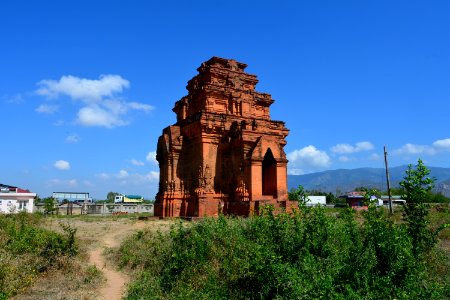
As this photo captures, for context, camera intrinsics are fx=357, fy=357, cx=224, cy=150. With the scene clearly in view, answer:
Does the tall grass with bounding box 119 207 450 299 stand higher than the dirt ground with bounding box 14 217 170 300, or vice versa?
the tall grass with bounding box 119 207 450 299

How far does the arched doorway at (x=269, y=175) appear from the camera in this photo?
19.5 m

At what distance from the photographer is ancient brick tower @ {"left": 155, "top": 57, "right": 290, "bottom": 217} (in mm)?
18906

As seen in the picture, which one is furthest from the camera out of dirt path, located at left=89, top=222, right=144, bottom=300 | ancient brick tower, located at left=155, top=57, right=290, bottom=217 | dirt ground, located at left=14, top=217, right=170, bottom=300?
ancient brick tower, located at left=155, top=57, right=290, bottom=217

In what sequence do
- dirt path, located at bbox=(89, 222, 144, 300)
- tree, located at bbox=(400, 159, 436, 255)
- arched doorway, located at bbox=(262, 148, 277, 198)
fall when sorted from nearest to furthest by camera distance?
tree, located at bbox=(400, 159, 436, 255)
dirt path, located at bbox=(89, 222, 144, 300)
arched doorway, located at bbox=(262, 148, 277, 198)

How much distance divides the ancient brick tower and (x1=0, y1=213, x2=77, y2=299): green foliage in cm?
814

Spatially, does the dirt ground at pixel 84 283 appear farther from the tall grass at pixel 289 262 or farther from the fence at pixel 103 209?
the fence at pixel 103 209

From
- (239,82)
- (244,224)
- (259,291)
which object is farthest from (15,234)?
(239,82)

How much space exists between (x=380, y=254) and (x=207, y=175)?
12798mm

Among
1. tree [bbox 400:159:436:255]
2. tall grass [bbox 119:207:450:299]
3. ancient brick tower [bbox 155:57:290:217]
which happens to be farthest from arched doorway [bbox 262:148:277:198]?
tree [bbox 400:159:436:255]

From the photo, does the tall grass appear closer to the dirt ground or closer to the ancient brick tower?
the dirt ground

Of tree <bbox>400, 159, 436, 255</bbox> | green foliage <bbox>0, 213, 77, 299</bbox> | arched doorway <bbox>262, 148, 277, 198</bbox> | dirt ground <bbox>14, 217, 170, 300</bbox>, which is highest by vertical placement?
arched doorway <bbox>262, 148, 277, 198</bbox>

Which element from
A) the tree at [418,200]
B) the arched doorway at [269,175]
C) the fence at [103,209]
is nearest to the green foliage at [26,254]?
the tree at [418,200]

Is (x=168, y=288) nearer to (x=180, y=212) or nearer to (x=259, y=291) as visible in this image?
(x=259, y=291)

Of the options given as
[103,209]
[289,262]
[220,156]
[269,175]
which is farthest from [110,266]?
[103,209]
